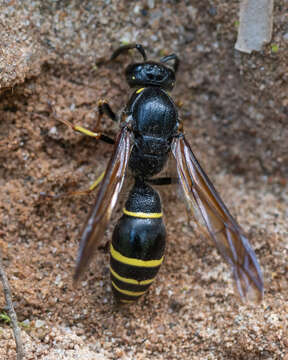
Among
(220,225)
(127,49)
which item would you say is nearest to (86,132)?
(127,49)

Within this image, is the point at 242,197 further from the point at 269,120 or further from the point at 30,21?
the point at 30,21

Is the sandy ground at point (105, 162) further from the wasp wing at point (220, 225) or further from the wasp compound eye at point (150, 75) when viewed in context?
the wasp wing at point (220, 225)

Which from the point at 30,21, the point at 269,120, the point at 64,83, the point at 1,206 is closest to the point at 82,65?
the point at 64,83

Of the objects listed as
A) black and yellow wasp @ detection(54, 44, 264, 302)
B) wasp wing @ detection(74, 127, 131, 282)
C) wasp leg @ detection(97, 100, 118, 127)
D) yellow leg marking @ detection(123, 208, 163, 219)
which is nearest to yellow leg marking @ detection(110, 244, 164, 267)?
black and yellow wasp @ detection(54, 44, 264, 302)

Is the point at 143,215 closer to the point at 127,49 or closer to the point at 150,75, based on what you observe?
the point at 150,75

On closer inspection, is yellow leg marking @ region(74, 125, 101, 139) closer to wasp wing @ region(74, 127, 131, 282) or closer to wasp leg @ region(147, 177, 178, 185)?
wasp wing @ region(74, 127, 131, 282)

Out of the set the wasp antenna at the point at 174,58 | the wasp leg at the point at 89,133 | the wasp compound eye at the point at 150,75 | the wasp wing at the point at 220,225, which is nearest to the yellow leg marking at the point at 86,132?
the wasp leg at the point at 89,133
